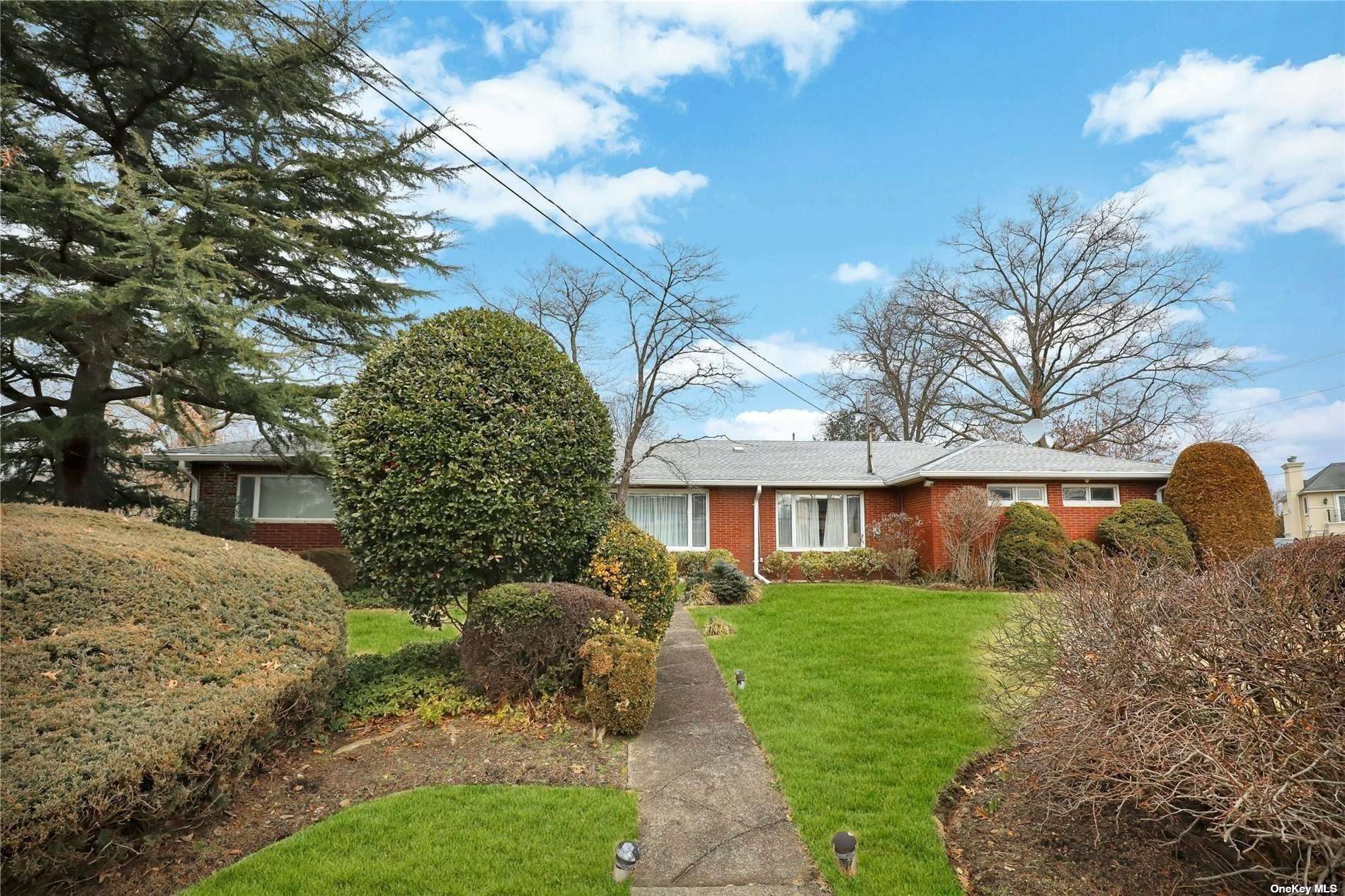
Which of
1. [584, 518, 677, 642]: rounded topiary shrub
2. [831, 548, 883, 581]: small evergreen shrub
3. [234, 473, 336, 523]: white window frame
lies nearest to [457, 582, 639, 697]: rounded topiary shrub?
[584, 518, 677, 642]: rounded topiary shrub

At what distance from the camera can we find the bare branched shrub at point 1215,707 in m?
2.59

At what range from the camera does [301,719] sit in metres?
4.75

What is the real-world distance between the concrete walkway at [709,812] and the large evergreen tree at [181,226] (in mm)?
7840

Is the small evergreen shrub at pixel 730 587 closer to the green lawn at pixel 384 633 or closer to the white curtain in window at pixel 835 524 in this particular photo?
the white curtain in window at pixel 835 524

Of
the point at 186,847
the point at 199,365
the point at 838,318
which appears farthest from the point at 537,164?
the point at 838,318

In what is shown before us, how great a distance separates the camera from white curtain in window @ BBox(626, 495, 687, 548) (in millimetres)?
17016

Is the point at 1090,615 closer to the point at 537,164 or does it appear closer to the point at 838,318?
the point at 537,164

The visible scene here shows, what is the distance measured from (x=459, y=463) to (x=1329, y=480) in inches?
1776

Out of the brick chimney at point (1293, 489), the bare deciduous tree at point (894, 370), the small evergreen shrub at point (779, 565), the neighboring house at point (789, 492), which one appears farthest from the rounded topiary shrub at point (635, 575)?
the brick chimney at point (1293, 489)

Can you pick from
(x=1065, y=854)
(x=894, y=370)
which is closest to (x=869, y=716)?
(x=1065, y=854)

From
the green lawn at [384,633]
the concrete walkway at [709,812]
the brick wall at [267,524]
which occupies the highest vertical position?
the brick wall at [267,524]

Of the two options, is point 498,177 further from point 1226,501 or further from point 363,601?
point 1226,501

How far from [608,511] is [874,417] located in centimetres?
2538

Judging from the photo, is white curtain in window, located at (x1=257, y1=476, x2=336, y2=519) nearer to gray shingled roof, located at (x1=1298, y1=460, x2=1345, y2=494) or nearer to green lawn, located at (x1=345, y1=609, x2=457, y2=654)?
green lawn, located at (x1=345, y1=609, x2=457, y2=654)
